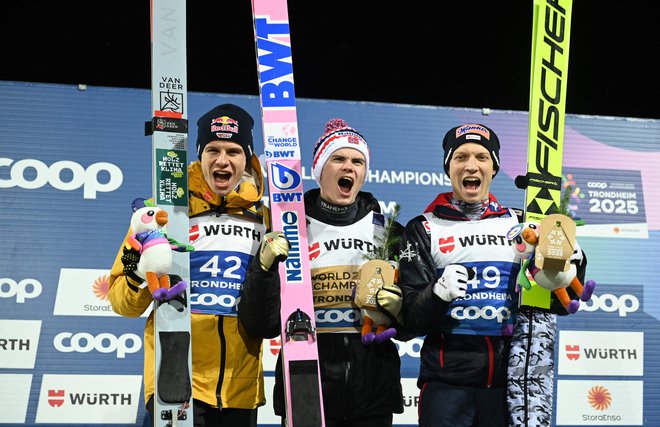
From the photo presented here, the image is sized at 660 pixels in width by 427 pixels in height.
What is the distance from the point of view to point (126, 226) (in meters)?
4.21

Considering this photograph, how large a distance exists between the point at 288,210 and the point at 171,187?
18.2 inches

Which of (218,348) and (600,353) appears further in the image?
(600,353)

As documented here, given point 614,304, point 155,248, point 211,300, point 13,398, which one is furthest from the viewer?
point 614,304

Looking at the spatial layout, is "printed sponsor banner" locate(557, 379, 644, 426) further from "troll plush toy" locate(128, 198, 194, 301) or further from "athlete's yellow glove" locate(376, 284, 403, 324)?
"troll plush toy" locate(128, 198, 194, 301)

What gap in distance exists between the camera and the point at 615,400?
14.6 feet

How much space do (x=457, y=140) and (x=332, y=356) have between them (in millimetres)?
968

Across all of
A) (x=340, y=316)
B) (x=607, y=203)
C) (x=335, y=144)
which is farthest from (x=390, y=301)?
(x=607, y=203)

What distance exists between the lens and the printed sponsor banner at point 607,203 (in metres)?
4.63

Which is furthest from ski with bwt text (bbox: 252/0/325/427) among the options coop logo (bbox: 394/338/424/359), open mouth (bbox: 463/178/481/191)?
coop logo (bbox: 394/338/424/359)

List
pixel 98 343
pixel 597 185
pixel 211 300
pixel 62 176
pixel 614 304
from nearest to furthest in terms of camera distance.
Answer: pixel 211 300 < pixel 98 343 < pixel 62 176 < pixel 614 304 < pixel 597 185

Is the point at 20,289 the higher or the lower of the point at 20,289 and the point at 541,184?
the lower

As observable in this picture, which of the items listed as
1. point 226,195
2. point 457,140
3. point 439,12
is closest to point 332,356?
point 226,195

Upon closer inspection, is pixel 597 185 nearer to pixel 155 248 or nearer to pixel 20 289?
pixel 155 248

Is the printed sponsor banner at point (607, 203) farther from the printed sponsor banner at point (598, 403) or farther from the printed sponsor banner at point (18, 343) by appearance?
the printed sponsor banner at point (18, 343)
